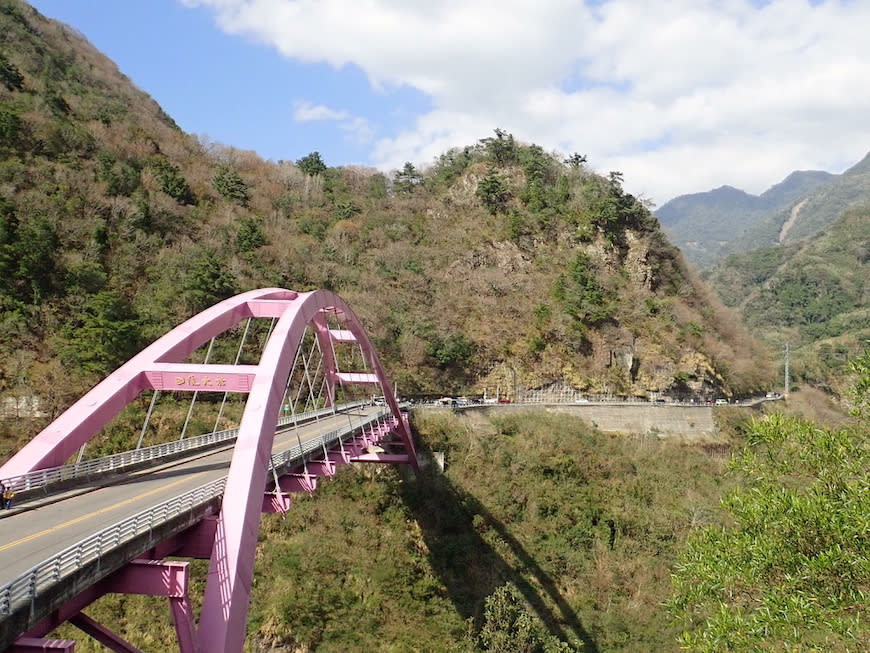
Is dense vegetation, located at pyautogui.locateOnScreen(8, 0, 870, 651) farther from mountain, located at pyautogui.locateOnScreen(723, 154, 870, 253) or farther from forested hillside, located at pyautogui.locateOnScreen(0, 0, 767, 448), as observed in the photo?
mountain, located at pyautogui.locateOnScreen(723, 154, 870, 253)

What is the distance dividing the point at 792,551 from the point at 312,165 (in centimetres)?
5347

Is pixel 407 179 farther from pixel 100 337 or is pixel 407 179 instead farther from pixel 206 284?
pixel 100 337

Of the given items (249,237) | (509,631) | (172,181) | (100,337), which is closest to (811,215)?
(249,237)

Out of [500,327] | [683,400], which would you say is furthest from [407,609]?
[683,400]

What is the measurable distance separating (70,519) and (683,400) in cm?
3628

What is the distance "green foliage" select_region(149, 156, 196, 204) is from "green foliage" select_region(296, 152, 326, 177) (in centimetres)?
1635

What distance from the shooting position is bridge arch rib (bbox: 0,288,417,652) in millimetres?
7926

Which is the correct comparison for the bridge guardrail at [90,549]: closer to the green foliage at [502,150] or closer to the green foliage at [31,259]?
the green foliage at [31,259]

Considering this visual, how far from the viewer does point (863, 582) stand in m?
7.40

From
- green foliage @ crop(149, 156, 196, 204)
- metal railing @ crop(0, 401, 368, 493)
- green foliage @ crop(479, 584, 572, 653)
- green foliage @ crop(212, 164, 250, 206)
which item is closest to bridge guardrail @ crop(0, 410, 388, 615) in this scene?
metal railing @ crop(0, 401, 368, 493)

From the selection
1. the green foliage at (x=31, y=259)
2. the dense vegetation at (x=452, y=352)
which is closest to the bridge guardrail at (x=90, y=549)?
the dense vegetation at (x=452, y=352)

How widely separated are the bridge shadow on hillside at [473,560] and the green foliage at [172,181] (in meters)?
25.4

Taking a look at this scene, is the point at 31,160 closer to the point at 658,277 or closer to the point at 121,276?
the point at 121,276

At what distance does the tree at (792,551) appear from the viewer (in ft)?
23.8
